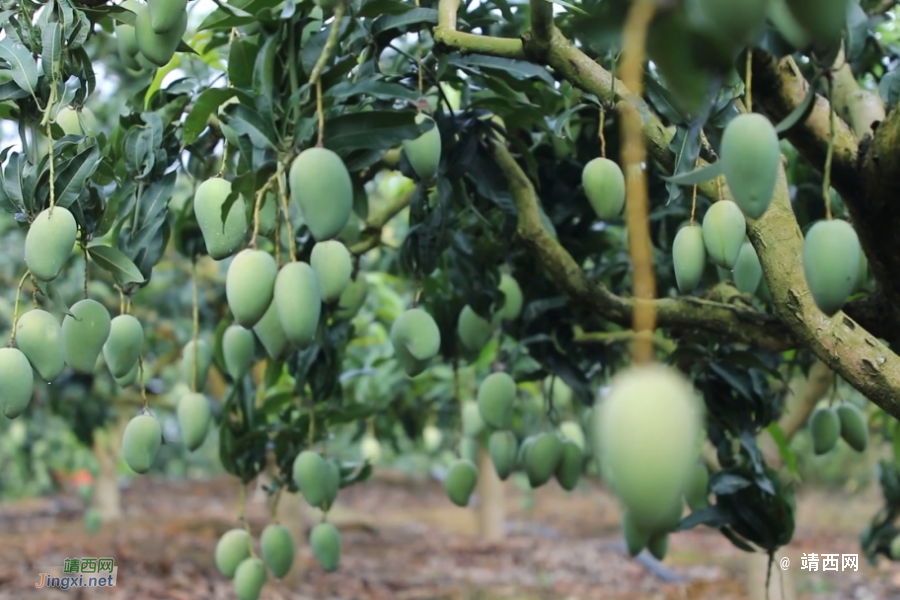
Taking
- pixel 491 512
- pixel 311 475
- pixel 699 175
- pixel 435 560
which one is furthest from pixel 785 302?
pixel 491 512

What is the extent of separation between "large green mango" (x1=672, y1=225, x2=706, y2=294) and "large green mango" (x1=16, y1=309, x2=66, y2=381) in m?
0.63

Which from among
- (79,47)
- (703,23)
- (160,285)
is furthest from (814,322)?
(160,285)

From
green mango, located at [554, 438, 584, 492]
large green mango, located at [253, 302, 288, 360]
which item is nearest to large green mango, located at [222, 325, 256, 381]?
large green mango, located at [253, 302, 288, 360]

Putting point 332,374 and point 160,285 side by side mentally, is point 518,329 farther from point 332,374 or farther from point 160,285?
point 160,285

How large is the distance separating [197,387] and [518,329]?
0.55m

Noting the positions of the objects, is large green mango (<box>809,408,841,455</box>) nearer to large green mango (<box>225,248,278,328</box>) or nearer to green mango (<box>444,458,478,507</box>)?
green mango (<box>444,458,478,507</box>)

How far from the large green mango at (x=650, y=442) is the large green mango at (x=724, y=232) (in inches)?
→ 18.8

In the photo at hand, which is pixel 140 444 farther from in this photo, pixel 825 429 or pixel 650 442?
pixel 825 429

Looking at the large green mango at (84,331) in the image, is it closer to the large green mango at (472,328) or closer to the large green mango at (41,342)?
the large green mango at (41,342)

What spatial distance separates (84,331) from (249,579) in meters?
0.67

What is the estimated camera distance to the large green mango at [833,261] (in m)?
0.62

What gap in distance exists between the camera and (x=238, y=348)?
1.32 m

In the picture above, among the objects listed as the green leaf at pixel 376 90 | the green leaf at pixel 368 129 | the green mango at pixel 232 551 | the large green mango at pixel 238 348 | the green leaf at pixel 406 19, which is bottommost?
the green mango at pixel 232 551

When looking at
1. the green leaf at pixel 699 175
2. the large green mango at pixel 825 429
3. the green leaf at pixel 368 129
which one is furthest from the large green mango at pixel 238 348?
the large green mango at pixel 825 429
